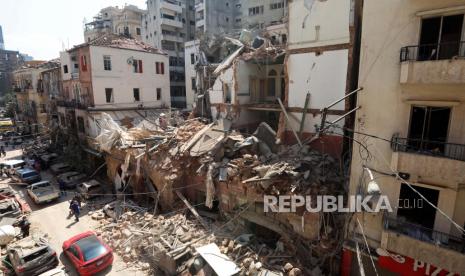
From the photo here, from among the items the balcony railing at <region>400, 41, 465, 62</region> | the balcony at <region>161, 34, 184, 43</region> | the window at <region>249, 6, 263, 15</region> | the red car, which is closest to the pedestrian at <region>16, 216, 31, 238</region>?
the red car

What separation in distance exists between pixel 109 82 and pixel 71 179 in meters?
11.1

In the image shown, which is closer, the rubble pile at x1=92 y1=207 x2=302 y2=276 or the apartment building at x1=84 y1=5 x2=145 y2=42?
the rubble pile at x1=92 y1=207 x2=302 y2=276

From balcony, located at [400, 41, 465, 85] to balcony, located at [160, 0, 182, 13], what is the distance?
4619 cm

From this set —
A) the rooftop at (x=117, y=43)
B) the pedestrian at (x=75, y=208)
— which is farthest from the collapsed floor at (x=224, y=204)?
the rooftop at (x=117, y=43)

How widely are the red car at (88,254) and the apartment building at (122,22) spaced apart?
46.8 m

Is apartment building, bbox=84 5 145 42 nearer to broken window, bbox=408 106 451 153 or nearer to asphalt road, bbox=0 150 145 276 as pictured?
asphalt road, bbox=0 150 145 276

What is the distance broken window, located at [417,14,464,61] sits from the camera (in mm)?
8094

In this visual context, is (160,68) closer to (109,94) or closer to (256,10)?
(109,94)

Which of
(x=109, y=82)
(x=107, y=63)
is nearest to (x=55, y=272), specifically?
(x=109, y=82)

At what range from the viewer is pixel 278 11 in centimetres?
3881

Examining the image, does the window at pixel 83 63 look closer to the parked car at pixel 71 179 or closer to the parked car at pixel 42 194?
the parked car at pixel 71 179

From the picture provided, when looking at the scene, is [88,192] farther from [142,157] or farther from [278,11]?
[278,11]

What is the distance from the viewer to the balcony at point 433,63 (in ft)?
24.8

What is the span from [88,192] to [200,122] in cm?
1131
